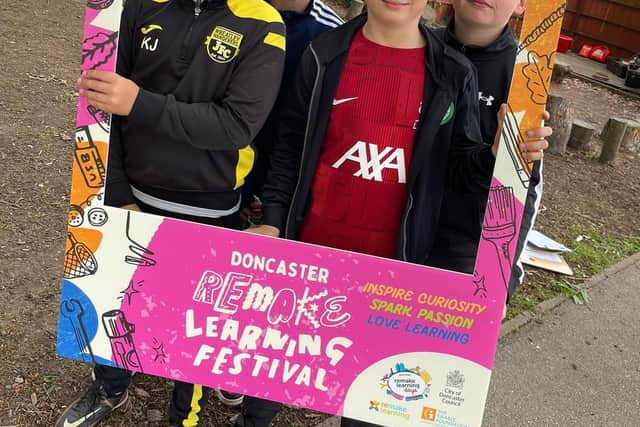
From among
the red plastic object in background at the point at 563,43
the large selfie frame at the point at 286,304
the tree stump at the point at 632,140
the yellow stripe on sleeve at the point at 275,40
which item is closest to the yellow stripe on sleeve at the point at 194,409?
the large selfie frame at the point at 286,304

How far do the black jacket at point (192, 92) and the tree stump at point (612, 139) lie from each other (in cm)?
571

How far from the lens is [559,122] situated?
248 inches

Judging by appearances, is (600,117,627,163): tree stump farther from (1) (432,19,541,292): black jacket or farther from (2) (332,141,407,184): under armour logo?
(2) (332,141,407,184): under armour logo

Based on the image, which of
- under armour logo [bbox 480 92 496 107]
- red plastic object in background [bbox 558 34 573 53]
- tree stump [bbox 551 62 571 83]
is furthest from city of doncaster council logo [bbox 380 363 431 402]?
red plastic object in background [bbox 558 34 573 53]

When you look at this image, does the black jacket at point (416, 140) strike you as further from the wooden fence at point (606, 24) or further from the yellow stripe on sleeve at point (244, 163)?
the wooden fence at point (606, 24)

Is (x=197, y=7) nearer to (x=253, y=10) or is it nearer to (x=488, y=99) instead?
(x=253, y=10)

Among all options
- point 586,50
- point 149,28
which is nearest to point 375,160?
point 149,28

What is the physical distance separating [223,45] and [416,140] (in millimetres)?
566

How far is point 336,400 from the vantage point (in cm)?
150

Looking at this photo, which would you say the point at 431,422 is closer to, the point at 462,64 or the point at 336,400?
the point at 336,400

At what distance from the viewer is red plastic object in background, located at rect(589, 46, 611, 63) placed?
13188mm

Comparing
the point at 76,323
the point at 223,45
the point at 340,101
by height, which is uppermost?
the point at 223,45

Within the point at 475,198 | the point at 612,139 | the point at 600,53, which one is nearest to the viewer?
the point at 475,198

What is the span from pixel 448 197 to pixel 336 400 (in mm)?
705
